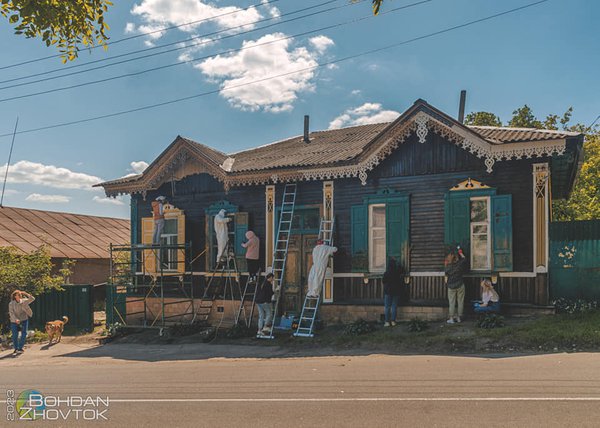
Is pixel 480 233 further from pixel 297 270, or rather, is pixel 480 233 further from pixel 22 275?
pixel 22 275

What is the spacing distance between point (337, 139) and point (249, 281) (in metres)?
6.16

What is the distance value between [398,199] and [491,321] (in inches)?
166

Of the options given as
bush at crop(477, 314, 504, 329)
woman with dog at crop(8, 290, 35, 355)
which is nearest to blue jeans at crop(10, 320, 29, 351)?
woman with dog at crop(8, 290, 35, 355)

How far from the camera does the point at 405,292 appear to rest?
15250 mm

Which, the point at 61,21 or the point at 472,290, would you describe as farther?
the point at 472,290

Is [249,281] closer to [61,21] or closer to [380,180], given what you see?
[380,180]

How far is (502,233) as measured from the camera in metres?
14.1

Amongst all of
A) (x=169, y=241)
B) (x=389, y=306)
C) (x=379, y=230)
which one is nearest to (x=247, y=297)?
(x=169, y=241)

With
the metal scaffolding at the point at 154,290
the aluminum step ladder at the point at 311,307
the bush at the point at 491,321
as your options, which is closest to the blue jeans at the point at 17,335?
the metal scaffolding at the point at 154,290

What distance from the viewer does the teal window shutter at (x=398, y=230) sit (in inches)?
604

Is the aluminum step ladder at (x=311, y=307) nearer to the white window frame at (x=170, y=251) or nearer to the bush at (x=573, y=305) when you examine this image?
the white window frame at (x=170, y=251)

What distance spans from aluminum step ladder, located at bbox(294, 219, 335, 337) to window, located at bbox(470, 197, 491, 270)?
3.95 meters

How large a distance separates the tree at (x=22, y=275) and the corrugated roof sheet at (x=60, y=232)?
6.29 meters

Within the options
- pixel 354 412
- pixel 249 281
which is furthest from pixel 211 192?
pixel 354 412
